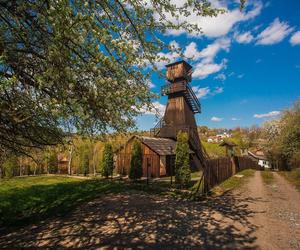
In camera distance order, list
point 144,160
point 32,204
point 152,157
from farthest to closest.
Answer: point 144,160, point 152,157, point 32,204

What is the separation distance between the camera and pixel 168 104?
30734 millimetres

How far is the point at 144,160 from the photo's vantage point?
24.8m

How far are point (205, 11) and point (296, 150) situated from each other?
28.2 metres

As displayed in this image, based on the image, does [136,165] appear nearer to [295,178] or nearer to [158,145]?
[158,145]

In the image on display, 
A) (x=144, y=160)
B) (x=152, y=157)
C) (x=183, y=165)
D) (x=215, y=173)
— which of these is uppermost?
(x=152, y=157)

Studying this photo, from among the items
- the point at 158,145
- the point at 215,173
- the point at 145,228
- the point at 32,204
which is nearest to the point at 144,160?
the point at 158,145

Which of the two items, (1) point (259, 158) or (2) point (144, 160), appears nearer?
(2) point (144, 160)

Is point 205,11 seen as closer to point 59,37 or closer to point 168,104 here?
point 59,37

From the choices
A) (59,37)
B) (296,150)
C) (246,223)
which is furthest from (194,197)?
(296,150)

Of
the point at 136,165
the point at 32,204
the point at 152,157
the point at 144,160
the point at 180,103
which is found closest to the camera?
the point at 32,204

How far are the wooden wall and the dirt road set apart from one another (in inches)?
514

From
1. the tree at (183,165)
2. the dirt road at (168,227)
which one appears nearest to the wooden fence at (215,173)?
the tree at (183,165)

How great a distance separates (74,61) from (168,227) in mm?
5969

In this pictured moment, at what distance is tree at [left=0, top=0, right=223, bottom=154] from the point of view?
3.55 meters
